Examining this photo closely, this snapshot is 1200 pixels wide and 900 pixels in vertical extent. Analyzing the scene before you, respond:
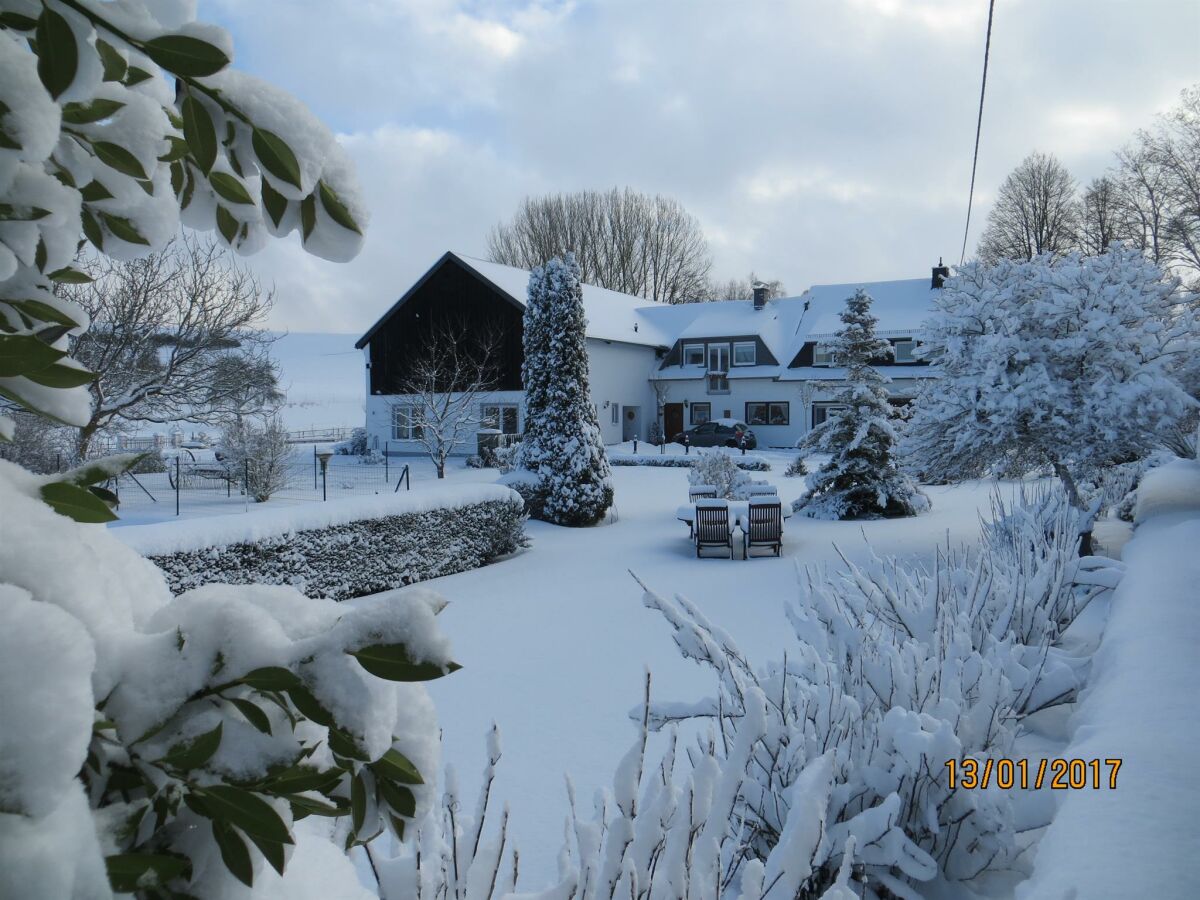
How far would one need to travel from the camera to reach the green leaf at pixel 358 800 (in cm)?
74

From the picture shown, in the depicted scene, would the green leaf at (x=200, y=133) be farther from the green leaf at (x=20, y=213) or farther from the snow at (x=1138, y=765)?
the snow at (x=1138, y=765)

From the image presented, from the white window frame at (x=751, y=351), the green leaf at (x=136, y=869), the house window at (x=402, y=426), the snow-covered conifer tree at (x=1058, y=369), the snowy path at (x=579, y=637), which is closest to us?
the green leaf at (x=136, y=869)

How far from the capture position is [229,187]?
1.03 metres

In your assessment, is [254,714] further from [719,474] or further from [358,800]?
[719,474]

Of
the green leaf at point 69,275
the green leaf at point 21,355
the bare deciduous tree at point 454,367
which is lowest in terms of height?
the green leaf at point 21,355

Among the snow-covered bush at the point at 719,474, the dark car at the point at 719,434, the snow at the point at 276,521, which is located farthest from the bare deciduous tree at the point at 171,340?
the dark car at the point at 719,434

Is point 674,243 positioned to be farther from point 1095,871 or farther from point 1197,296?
point 1095,871

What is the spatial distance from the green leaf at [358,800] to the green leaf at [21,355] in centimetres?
44


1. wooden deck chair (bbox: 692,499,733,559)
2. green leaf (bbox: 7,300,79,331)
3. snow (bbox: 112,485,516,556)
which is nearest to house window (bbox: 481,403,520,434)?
snow (bbox: 112,485,516,556)

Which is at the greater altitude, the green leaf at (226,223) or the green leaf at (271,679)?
the green leaf at (226,223)

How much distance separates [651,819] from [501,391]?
104 ft

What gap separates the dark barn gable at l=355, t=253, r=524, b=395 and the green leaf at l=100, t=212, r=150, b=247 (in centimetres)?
3192

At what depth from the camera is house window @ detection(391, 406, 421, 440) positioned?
32469 millimetres

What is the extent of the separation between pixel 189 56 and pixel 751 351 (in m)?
38.3
